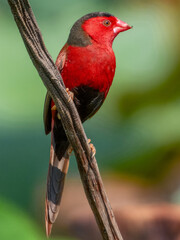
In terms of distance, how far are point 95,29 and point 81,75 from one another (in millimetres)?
151

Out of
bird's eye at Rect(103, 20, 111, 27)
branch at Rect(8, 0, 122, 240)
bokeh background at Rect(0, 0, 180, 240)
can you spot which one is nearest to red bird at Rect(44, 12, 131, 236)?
bird's eye at Rect(103, 20, 111, 27)

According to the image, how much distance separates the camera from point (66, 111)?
102cm

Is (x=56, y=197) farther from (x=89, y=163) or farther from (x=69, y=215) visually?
(x=69, y=215)

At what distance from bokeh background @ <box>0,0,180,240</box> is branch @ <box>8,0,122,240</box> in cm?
123

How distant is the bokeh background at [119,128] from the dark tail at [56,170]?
88cm

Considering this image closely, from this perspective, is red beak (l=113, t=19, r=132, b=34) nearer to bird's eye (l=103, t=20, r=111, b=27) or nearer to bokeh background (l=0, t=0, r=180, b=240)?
bird's eye (l=103, t=20, r=111, b=27)

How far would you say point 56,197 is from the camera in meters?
1.32

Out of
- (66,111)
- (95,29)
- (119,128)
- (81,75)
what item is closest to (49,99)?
Result: (81,75)

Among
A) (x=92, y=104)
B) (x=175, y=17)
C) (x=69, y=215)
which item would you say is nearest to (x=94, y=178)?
(x=92, y=104)

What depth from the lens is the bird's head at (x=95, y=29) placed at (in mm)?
1360

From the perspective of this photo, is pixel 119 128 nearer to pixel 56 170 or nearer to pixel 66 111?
pixel 56 170

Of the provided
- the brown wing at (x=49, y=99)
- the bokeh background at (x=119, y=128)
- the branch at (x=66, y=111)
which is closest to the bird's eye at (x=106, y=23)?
the brown wing at (x=49, y=99)

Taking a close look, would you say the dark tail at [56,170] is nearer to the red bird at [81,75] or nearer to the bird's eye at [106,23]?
the red bird at [81,75]

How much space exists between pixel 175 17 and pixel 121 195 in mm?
1249
